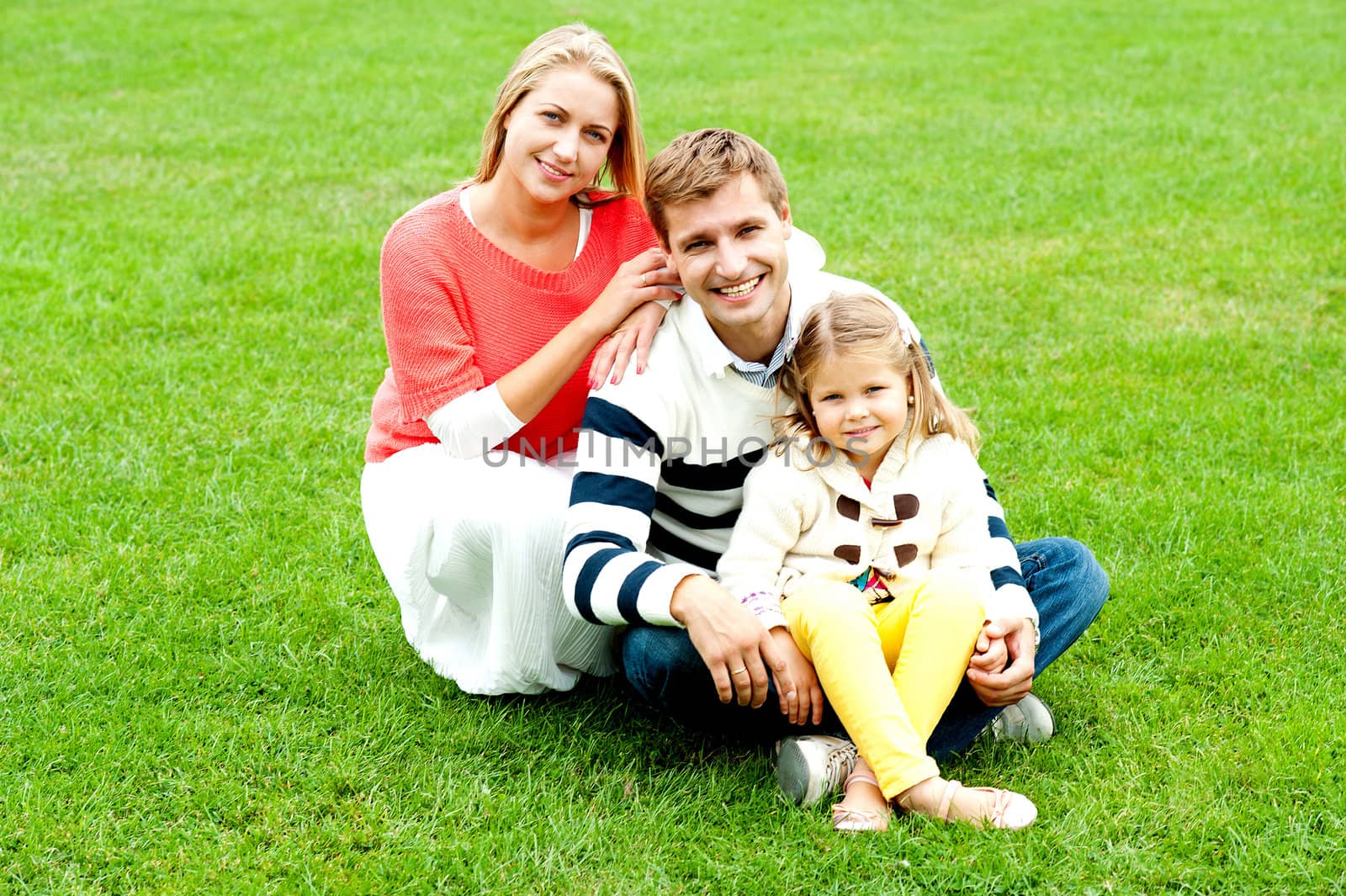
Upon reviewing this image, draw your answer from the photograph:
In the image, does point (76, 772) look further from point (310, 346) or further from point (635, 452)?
point (310, 346)

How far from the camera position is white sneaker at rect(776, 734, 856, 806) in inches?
111

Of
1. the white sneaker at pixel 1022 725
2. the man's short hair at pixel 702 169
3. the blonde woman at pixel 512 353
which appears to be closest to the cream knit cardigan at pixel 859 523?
the white sneaker at pixel 1022 725

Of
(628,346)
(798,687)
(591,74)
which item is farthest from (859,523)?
(591,74)

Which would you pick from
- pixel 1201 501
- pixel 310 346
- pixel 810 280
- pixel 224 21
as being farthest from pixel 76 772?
pixel 224 21

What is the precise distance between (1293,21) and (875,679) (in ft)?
39.1

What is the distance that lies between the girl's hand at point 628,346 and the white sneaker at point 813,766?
0.86 metres

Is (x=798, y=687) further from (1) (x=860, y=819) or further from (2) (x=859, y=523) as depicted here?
(2) (x=859, y=523)

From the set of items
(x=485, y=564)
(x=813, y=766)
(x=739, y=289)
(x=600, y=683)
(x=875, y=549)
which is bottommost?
(x=600, y=683)

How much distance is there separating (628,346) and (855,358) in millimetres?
489

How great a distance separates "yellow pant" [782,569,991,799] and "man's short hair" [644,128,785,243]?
33.2 inches

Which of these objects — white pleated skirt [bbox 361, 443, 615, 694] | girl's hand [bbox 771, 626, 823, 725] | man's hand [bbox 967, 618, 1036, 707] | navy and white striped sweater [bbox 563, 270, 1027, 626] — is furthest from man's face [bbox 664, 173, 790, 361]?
man's hand [bbox 967, 618, 1036, 707]

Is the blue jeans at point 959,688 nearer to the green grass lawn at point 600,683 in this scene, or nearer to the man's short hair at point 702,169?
the green grass lawn at point 600,683

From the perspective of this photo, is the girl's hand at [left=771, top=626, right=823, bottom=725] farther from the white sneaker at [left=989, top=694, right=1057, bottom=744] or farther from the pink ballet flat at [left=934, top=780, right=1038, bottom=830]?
the white sneaker at [left=989, top=694, right=1057, bottom=744]

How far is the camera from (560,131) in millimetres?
3125
